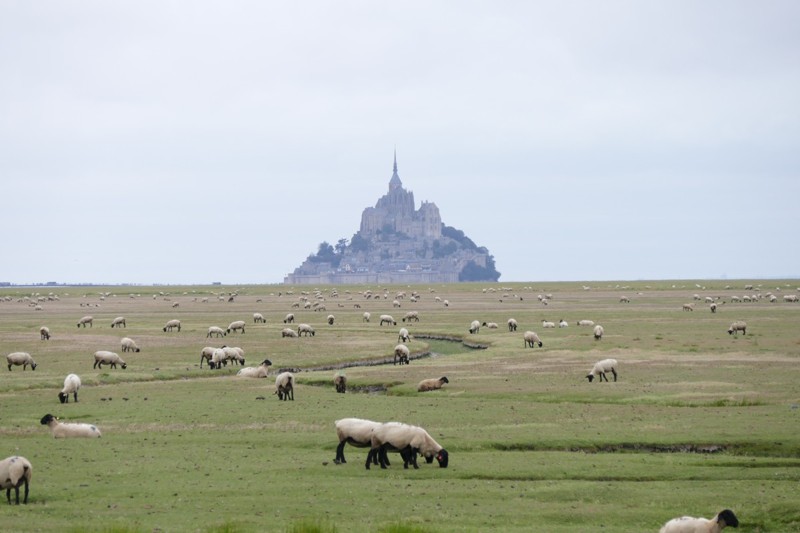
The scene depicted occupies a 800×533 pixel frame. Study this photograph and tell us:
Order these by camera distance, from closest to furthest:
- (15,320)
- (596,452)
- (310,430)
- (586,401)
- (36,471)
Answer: (36,471) < (596,452) < (310,430) < (586,401) < (15,320)

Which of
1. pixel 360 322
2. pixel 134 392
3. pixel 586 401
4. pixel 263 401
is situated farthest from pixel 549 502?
pixel 360 322

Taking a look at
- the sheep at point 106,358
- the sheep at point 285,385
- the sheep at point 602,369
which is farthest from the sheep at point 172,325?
the sheep at point 602,369

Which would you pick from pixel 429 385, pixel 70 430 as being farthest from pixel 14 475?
pixel 429 385

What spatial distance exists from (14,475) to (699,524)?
12162 millimetres

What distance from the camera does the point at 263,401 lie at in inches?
1277

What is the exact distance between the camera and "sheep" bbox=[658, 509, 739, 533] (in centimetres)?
1416

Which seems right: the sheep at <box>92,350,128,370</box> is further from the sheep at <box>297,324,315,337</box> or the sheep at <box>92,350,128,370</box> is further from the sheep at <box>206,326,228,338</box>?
the sheep at <box>297,324,315,337</box>

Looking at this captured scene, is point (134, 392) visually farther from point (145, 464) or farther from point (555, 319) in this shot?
point (555, 319)

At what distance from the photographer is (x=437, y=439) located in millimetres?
24219

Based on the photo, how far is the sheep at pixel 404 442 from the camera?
21000mm

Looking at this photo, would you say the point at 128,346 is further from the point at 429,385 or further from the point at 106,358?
the point at 429,385

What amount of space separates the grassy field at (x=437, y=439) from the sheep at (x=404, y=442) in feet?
1.44

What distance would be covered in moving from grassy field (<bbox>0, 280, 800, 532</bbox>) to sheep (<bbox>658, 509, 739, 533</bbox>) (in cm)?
198

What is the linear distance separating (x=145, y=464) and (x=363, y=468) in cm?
495
